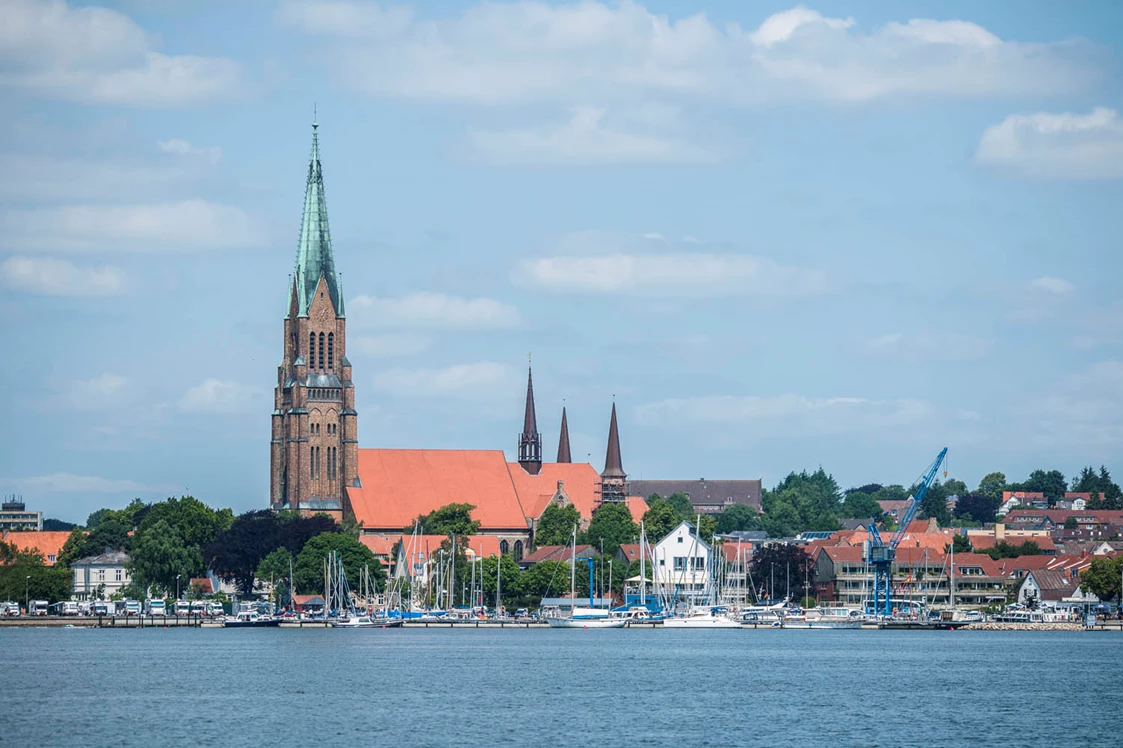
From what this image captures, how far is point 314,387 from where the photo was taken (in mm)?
158875

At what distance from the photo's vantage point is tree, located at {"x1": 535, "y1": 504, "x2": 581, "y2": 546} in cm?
16725

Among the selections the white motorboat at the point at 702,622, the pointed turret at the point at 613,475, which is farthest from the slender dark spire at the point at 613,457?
the white motorboat at the point at 702,622

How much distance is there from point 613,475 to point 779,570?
2552 centimetres

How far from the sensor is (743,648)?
112 meters

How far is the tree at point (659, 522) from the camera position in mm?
167875

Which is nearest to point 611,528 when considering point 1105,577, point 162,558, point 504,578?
point 504,578

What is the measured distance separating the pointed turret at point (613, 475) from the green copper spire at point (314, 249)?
114ft

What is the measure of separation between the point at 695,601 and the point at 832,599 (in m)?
16.5

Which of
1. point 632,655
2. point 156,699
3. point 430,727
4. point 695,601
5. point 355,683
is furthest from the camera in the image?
point 695,601

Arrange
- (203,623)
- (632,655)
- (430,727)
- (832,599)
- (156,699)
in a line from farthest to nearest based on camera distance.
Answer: (832,599) → (203,623) → (632,655) → (156,699) → (430,727)

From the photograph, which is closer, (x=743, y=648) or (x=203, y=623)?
(x=743, y=648)

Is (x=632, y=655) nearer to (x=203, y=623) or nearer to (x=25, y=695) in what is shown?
(x=25, y=695)

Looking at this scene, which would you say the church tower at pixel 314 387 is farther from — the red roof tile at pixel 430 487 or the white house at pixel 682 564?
the white house at pixel 682 564

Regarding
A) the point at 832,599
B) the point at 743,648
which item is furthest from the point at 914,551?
the point at 743,648
